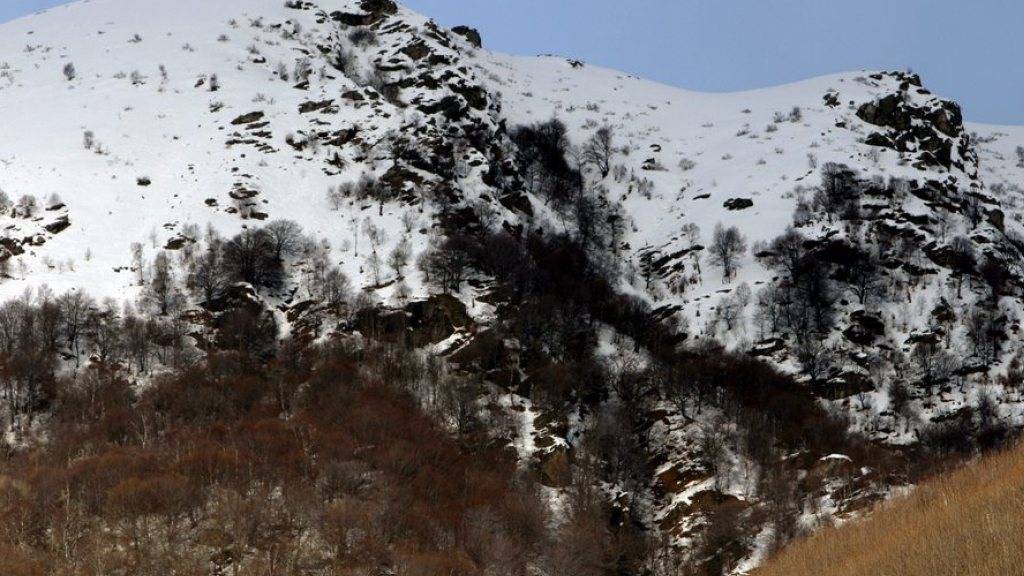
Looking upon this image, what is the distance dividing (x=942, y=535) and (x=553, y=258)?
62.9 meters

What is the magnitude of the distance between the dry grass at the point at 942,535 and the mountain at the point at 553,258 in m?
28.4

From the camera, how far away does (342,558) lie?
36.4 m

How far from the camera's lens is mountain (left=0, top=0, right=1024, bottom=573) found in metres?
51.6

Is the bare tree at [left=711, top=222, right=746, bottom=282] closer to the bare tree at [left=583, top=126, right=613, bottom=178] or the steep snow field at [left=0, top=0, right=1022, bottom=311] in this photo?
the steep snow field at [left=0, top=0, right=1022, bottom=311]

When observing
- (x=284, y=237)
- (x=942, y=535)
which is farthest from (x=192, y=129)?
(x=942, y=535)

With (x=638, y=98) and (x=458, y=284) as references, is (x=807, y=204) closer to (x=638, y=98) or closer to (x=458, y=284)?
(x=458, y=284)

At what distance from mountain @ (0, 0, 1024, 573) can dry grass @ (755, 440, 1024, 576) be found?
28409mm

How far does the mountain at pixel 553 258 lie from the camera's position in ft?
169

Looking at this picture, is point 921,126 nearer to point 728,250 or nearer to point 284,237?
point 728,250

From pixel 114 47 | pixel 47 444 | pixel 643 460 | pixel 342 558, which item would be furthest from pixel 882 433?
pixel 114 47

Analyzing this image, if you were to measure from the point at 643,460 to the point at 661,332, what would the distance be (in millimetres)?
15963

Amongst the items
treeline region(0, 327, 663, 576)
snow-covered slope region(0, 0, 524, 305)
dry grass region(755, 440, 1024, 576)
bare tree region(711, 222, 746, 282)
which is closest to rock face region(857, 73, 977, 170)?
bare tree region(711, 222, 746, 282)

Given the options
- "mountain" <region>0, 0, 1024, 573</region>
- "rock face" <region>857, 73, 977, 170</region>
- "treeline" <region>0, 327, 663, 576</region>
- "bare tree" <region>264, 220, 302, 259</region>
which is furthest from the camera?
"rock face" <region>857, 73, 977, 170</region>

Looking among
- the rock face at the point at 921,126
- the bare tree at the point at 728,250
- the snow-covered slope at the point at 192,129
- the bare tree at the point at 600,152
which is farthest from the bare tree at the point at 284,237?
the rock face at the point at 921,126
